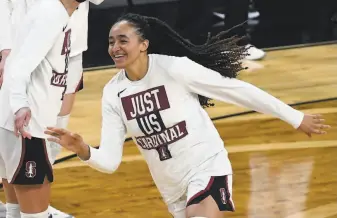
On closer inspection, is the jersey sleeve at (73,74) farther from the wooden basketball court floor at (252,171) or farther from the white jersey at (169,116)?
the white jersey at (169,116)

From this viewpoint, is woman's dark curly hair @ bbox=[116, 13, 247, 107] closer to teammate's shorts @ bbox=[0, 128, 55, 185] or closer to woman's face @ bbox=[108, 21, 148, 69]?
woman's face @ bbox=[108, 21, 148, 69]

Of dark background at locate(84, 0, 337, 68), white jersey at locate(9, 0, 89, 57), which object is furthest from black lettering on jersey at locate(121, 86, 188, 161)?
dark background at locate(84, 0, 337, 68)

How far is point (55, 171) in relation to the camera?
4883 mm

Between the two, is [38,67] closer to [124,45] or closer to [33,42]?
[33,42]

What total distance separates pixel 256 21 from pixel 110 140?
5.52 m

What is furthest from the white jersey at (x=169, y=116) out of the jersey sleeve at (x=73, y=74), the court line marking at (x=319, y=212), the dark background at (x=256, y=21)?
the dark background at (x=256, y=21)

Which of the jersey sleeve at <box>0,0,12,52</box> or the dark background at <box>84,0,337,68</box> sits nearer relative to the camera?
the jersey sleeve at <box>0,0,12,52</box>

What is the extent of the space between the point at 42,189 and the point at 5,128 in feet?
0.97

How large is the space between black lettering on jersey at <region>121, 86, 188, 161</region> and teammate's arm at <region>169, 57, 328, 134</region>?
12cm

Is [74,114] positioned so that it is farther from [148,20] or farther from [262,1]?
[262,1]

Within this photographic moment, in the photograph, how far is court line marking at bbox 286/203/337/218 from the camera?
4.05 m

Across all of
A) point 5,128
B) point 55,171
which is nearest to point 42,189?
point 5,128

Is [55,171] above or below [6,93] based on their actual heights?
below

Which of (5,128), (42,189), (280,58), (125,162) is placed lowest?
(280,58)
